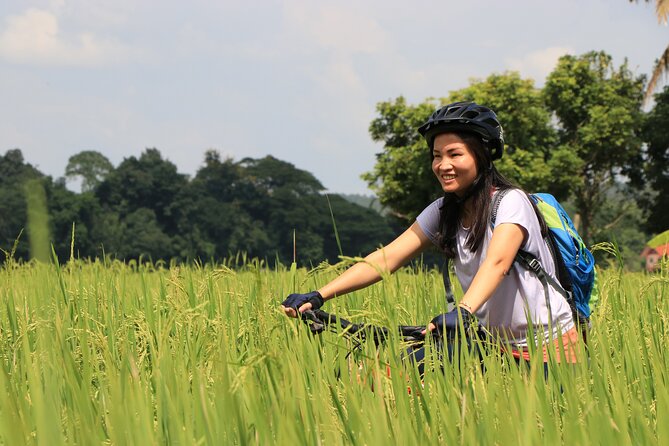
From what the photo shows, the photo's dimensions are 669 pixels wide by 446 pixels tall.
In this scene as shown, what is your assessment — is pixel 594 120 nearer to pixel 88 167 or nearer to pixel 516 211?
pixel 516 211

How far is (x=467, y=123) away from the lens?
10.1ft

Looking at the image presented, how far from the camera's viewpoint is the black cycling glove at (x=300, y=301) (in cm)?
271

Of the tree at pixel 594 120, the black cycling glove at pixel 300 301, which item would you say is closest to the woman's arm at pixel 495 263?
the black cycling glove at pixel 300 301

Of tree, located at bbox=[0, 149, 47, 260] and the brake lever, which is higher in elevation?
tree, located at bbox=[0, 149, 47, 260]

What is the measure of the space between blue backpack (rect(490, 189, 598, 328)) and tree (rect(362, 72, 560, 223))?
30691 mm

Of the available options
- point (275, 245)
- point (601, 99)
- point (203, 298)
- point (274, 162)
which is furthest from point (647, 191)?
point (274, 162)

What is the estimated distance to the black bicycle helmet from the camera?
3092mm

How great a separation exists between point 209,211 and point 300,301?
7593 centimetres

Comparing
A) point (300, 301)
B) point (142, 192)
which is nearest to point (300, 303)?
point (300, 301)

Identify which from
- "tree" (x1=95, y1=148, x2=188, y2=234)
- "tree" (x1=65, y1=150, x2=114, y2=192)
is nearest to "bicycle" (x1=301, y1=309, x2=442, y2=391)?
"tree" (x1=95, y1=148, x2=188, y2=234)

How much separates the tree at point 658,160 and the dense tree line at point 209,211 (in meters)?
36.4

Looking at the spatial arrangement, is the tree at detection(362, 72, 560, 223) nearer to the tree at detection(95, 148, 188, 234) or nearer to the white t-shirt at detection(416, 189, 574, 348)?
the white t-shirt at detection(416, 189, 574, 348)

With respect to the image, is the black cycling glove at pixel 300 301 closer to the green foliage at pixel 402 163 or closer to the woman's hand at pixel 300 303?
the woman's hand at pixel 300 303

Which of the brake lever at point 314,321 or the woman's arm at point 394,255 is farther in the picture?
the woman's arm at point 394,255
